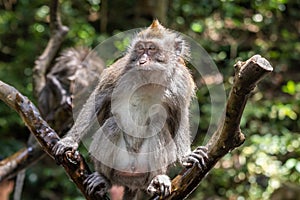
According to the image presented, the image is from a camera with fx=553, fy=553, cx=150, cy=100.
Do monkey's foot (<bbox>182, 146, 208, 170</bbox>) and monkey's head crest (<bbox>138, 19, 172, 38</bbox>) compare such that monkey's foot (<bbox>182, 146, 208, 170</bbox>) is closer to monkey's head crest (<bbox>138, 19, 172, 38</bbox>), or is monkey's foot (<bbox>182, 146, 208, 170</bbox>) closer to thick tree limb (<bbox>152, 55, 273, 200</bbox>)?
thick tree limb (<bbox>152, 55, 273, 200</bbox>)

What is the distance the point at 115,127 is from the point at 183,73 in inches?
24.2

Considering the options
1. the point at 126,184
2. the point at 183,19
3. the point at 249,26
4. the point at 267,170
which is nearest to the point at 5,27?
the point at 183,19

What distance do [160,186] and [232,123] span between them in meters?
0.71

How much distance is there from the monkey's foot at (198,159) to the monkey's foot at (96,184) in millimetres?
571

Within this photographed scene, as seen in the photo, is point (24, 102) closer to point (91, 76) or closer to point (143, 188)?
point (143, 188)

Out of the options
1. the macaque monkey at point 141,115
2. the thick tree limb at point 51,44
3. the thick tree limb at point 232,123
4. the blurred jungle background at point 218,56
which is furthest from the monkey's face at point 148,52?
the blurred jungle background at point 218,56

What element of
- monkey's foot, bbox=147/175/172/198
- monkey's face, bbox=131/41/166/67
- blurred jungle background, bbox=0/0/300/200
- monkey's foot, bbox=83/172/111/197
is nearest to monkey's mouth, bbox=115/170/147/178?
monkey's foot, bbox=83/172/111/197

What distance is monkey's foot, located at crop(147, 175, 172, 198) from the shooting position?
3256mm

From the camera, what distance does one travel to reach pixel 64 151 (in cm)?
344

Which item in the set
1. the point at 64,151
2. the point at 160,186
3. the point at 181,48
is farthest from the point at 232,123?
the point at 181,48

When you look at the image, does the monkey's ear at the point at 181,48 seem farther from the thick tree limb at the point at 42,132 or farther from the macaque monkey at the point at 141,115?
the thick tree limb at the point at 42,132

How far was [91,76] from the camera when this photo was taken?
5.65 metres

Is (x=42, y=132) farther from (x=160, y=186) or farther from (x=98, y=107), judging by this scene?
(x=160, y=186)

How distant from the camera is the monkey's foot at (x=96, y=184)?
3462 mm
